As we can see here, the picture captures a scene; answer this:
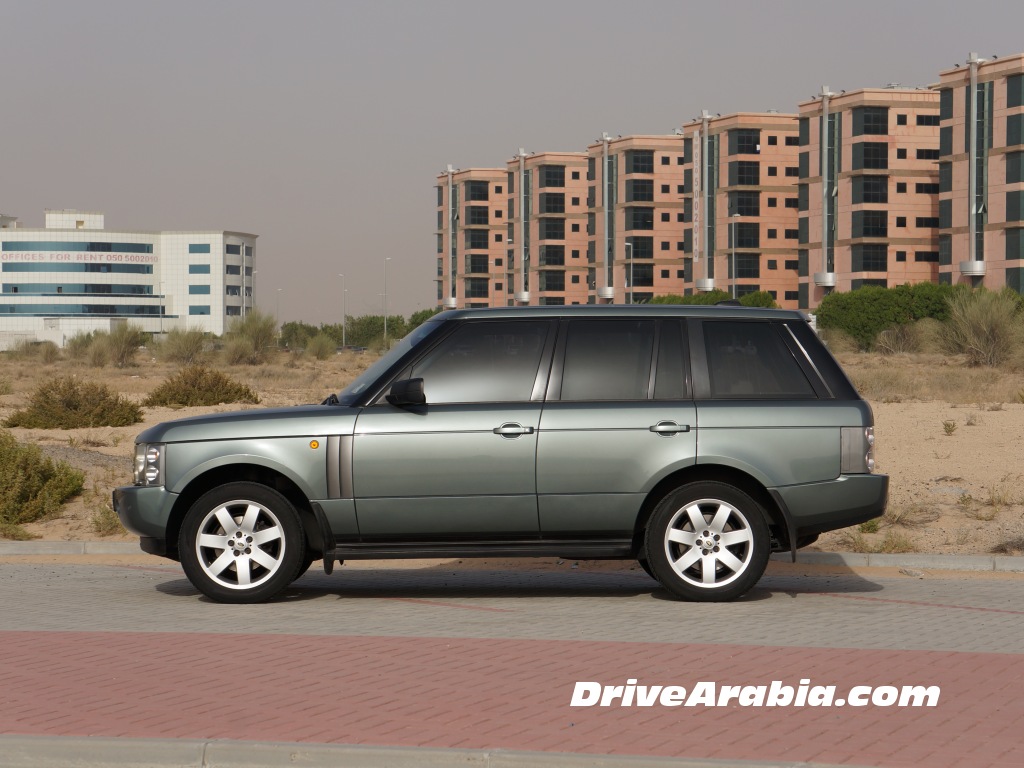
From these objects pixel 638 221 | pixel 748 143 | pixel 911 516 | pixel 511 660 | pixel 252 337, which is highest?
pixel 748 143

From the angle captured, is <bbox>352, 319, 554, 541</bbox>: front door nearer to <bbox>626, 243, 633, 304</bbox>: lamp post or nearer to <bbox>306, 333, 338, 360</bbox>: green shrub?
<bbox>306, 333, 338, 360</bbox>: green shrub

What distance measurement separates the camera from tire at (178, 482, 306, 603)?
10.3 metres

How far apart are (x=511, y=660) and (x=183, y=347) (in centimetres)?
7135

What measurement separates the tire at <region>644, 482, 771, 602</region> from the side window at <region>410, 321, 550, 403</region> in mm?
1290

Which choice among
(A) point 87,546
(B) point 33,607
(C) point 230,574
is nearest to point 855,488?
(C) point 230,574

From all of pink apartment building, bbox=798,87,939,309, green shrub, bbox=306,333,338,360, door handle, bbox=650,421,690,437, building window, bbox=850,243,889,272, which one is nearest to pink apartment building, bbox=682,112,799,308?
pink apartment building, bbox=798,87,939,309

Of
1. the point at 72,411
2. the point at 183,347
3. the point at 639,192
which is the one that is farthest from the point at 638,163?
the point at 72,411

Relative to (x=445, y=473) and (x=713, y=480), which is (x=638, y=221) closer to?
(x=713, y=480)

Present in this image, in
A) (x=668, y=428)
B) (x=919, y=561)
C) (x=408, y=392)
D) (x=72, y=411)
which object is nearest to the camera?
(x=408, y=392)

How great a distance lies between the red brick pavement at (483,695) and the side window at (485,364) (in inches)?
81.0

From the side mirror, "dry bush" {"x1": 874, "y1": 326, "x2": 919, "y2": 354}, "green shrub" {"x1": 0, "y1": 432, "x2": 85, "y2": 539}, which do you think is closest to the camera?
the side mirror

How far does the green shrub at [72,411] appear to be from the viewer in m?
29.5

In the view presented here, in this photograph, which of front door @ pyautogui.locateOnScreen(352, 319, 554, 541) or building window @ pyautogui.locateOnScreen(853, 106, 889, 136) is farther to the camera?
building window @ pyautogui.locateOnScreen(853, 106, 889, 136)

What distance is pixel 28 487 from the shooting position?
1619 centimetres
